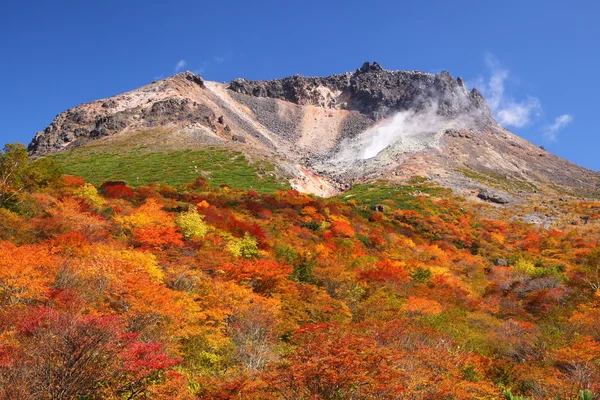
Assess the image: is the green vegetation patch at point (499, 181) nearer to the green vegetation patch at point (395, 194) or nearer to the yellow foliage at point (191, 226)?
the green vegetation patch at point (395, 194)

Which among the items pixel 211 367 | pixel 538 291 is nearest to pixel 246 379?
pixel 211 367

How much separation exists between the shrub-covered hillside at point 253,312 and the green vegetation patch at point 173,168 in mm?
17215

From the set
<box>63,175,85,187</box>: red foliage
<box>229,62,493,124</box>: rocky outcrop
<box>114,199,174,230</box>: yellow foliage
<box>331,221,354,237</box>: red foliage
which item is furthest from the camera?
<box>229,62,493,124</box>: rocky outcrop

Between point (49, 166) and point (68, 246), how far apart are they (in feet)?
68.2

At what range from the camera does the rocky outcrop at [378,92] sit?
437 feet

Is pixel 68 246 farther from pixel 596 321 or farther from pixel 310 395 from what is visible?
pixel 596 321

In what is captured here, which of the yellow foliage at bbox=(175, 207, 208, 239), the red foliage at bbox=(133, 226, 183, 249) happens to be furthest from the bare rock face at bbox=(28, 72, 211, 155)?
the red foliage at bbox=(133, 226, 183, 249)

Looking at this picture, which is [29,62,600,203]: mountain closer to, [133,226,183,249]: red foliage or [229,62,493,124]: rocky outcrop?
[229,62,493,124]: rocky outcrop

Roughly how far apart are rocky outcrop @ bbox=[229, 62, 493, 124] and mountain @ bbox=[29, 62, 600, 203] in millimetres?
363

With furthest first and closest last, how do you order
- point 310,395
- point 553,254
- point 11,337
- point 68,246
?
1. point 553,254
2. point 68,246
3. point 11,337
4. point 310,395

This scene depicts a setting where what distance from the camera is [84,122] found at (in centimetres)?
9081

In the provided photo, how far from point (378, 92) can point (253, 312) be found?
136 meters

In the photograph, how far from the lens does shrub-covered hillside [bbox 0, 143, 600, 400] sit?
11.0m

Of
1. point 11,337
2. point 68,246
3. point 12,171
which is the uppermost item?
point 12,171
